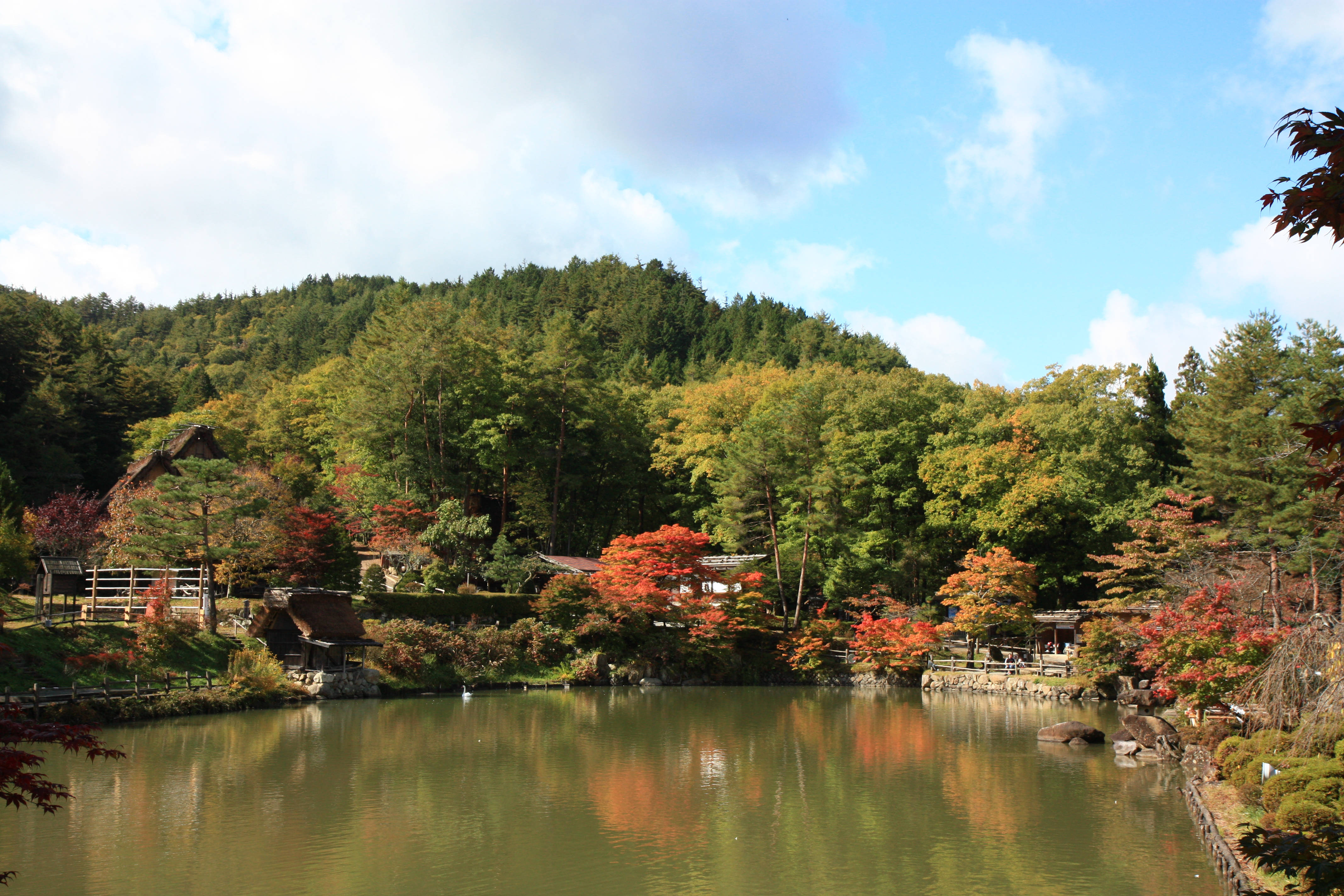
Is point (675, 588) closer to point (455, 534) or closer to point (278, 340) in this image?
point (455, 534)

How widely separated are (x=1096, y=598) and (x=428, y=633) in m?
24.5

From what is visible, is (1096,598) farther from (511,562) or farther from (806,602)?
(511,562)

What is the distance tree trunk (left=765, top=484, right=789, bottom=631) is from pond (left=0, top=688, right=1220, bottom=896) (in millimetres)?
12207

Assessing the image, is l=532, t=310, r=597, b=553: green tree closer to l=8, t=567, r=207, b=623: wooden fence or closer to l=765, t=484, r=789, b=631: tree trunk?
l=765, t=484, r=789, b=631: tree trunk

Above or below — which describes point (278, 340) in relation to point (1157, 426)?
above

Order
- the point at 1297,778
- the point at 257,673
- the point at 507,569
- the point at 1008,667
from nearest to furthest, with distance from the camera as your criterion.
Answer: the point at 1297,778 < the point at 257,673 < the point at 1008,667 < the point at 507,569

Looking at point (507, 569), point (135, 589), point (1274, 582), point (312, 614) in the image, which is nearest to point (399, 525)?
point (507, 569)

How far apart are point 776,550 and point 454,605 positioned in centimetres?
1219

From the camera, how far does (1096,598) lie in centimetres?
3459

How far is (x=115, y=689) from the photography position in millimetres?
20844

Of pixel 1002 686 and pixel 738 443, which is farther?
pixel 738 443

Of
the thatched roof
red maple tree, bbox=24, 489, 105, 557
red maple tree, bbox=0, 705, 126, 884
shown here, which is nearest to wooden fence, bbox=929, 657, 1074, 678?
the thatched roof

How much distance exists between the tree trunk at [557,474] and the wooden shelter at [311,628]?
13.0 m

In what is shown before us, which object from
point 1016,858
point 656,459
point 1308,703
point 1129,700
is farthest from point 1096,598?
point 1016,858
